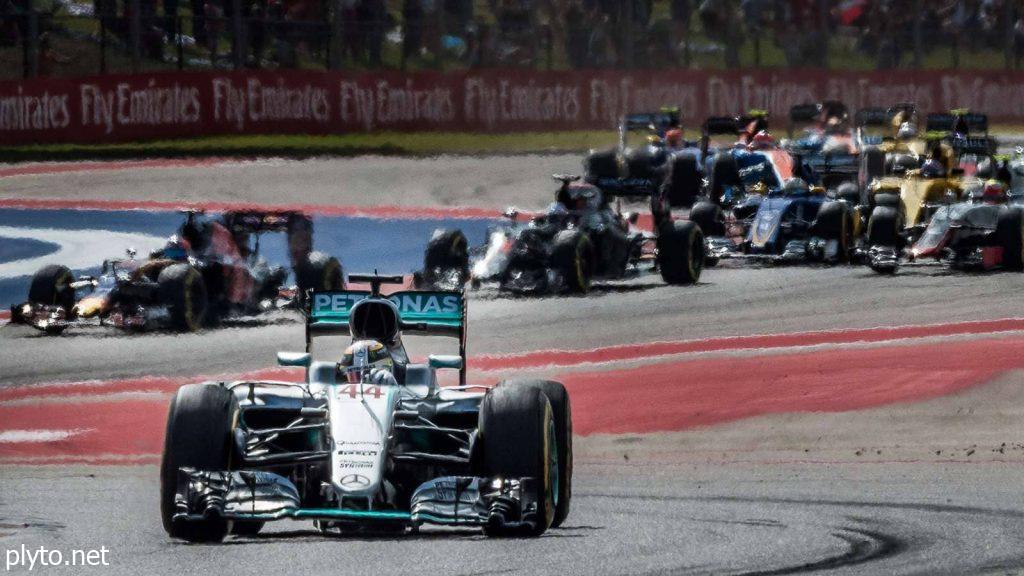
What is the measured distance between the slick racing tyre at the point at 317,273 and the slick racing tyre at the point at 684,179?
30.7 feet

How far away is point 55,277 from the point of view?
19.3m

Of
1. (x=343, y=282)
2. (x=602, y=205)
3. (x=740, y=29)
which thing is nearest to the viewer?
(x=343, y=282)

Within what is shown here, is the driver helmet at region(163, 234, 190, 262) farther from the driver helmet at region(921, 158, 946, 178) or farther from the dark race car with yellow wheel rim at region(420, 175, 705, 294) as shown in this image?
the driver helmet at region(921, 158, 946, 178)

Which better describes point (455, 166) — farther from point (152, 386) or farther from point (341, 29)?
point (152, 386)

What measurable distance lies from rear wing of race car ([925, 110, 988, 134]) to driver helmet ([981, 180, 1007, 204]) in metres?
3.95

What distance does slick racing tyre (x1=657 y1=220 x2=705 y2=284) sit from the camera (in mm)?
22391

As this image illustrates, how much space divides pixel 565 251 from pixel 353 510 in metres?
12.1

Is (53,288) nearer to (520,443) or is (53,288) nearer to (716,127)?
(520,443)

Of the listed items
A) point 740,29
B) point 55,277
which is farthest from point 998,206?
point 740,29

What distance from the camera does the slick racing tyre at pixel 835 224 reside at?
23.8 metres

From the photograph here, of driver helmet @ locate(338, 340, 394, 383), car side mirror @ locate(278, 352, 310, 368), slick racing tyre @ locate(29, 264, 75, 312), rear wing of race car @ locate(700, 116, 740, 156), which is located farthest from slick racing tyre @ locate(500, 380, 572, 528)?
rear wing of race car @ locate(700, 116, 740, 156)

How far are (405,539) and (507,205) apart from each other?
67.0 feet

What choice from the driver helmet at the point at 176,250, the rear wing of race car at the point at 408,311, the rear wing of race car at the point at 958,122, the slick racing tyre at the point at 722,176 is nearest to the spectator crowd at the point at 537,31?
the slick racing tyre at the point at 722,176

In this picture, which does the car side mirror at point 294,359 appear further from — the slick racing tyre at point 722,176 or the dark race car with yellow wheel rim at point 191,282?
the slick racing tyre at point 722,176
